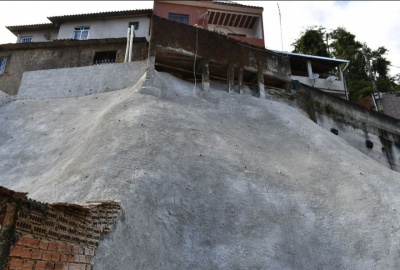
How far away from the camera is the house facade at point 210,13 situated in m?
20.4

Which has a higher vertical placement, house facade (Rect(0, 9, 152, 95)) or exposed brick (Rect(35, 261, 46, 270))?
house facade (Rect(0, 9, 152, 95))

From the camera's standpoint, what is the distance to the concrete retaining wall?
43.3 feet

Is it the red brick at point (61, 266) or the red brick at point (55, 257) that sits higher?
the red brick at point (55, 257)

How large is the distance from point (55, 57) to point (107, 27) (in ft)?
15.2

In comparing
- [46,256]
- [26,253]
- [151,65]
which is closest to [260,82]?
[151,65]

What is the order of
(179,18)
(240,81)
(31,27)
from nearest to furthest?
(240,81) → (179,18) → (31,27)

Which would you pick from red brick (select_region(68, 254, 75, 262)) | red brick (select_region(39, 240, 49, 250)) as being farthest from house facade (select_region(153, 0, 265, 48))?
red brick (select_region(39, 240, 49, 250))

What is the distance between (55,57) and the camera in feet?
55.5

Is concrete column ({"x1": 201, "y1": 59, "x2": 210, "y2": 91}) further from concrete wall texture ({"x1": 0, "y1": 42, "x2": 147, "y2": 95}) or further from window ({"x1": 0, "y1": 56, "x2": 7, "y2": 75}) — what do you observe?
window ({"x1": 0, "y1": 56, "x2": 7, "y2": 75})

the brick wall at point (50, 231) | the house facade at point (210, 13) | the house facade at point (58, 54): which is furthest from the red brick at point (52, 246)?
the house facade at point (210, 13)

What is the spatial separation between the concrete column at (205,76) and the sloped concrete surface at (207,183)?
4.46ft

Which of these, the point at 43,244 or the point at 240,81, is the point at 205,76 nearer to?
the point at 240,81

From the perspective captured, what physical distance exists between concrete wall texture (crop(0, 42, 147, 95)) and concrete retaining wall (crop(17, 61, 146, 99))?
9.79 feet

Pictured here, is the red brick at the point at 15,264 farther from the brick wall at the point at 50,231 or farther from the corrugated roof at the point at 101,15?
the corrugated roof at the point at 101,15
